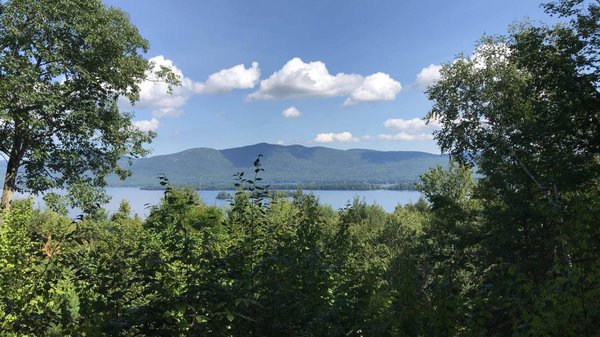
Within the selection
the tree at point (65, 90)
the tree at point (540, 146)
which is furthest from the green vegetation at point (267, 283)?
the tree at point (65, 90)

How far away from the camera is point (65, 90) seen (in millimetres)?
19625

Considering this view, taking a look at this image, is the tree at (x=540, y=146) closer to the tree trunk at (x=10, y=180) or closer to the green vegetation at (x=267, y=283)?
the green vegetation at (x=267, y=283)

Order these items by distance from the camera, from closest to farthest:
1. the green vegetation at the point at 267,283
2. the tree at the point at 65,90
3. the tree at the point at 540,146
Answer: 1. the green vegetation at the point at 267,283
2. the tree at the point at 540,146
3. the tree at the point at 65,90

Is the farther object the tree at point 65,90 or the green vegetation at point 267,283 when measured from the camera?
the tree at point 65,90

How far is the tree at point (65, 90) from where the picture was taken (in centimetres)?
1825

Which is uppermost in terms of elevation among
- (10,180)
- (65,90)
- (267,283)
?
(65,90)

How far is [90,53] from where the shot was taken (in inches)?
785

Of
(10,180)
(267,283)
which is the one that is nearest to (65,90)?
(10,180)

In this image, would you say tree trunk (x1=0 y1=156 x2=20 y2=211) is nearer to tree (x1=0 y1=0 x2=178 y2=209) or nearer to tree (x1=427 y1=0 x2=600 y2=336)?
tree (x1=0 y1=0 x2=178 y2=209)

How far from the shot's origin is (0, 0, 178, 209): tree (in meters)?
18.2

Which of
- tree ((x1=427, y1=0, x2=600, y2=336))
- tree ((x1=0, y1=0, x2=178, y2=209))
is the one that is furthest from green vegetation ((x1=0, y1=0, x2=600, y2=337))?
tree ((x1=0, y1=0, x2=178, y2=209))

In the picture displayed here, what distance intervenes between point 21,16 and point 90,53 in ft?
10.8

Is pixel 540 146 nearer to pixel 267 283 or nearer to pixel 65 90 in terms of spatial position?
pixel 267 283

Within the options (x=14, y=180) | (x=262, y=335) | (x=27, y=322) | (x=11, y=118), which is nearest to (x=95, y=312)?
(x=27, y=322)
